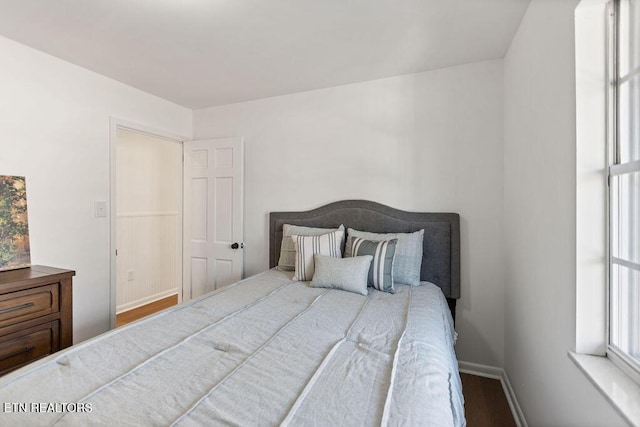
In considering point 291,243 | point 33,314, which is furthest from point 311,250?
point 33,314

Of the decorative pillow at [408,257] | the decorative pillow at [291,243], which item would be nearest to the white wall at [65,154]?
the decorative pillow at [291,243]

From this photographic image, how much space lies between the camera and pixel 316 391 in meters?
0.96

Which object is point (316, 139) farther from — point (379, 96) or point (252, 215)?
point (252, 215)

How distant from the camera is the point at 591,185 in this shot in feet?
3.67

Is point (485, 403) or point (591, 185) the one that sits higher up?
point (591, 185)

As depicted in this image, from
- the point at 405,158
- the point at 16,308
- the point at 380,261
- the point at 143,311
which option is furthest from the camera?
the point at 143,311

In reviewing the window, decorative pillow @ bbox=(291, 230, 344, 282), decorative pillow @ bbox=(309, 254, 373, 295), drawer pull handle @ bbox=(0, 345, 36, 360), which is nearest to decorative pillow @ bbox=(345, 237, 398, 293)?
decorative pillow @ bbox=(309, 254, 373, 295)

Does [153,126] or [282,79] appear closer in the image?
[282,79]

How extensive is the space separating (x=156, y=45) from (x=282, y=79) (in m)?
0.98

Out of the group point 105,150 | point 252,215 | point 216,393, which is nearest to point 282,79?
point 252,215

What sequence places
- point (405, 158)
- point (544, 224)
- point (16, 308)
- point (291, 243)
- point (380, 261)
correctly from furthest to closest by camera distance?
point (291, 243) → point (405, 158) → point (380, 261) → point (16, 308) → point (544, 224)

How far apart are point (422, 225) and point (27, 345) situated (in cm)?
275

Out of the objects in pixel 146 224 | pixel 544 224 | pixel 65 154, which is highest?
pixel 65 154

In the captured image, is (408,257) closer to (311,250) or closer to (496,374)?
(311,250)
